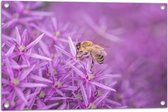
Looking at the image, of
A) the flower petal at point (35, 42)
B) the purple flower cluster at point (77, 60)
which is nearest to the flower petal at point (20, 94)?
the purple flower cluster at point (77, 60)

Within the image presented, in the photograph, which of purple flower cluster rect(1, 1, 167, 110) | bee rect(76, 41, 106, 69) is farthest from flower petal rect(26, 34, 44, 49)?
bee rect(76, 41, 106, 69)

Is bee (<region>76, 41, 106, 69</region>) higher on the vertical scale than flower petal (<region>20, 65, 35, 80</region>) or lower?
higher

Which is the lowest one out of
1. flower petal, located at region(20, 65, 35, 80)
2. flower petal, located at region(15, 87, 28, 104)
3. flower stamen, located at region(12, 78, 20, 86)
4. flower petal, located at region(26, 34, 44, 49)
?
flower petal, located at region(15, 87, 28, 104)

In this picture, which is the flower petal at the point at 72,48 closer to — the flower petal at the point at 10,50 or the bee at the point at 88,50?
the bee at the point at 88,50

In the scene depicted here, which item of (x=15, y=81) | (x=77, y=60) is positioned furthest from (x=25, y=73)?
(x=77, y=60)

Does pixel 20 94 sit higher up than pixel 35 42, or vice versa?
pixel 35 42

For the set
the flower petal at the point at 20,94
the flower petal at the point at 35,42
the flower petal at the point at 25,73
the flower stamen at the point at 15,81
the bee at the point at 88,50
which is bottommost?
the flower petal at the point at 20,94

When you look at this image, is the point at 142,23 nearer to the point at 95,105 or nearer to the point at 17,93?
the point at 95,105

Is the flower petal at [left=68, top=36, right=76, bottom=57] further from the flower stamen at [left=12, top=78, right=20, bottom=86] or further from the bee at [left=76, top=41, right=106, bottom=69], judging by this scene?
the flower stamen at [left=12, top=78, right=20, bottom=86]

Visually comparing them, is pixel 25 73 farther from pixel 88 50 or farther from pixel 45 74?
pixel 88 50
